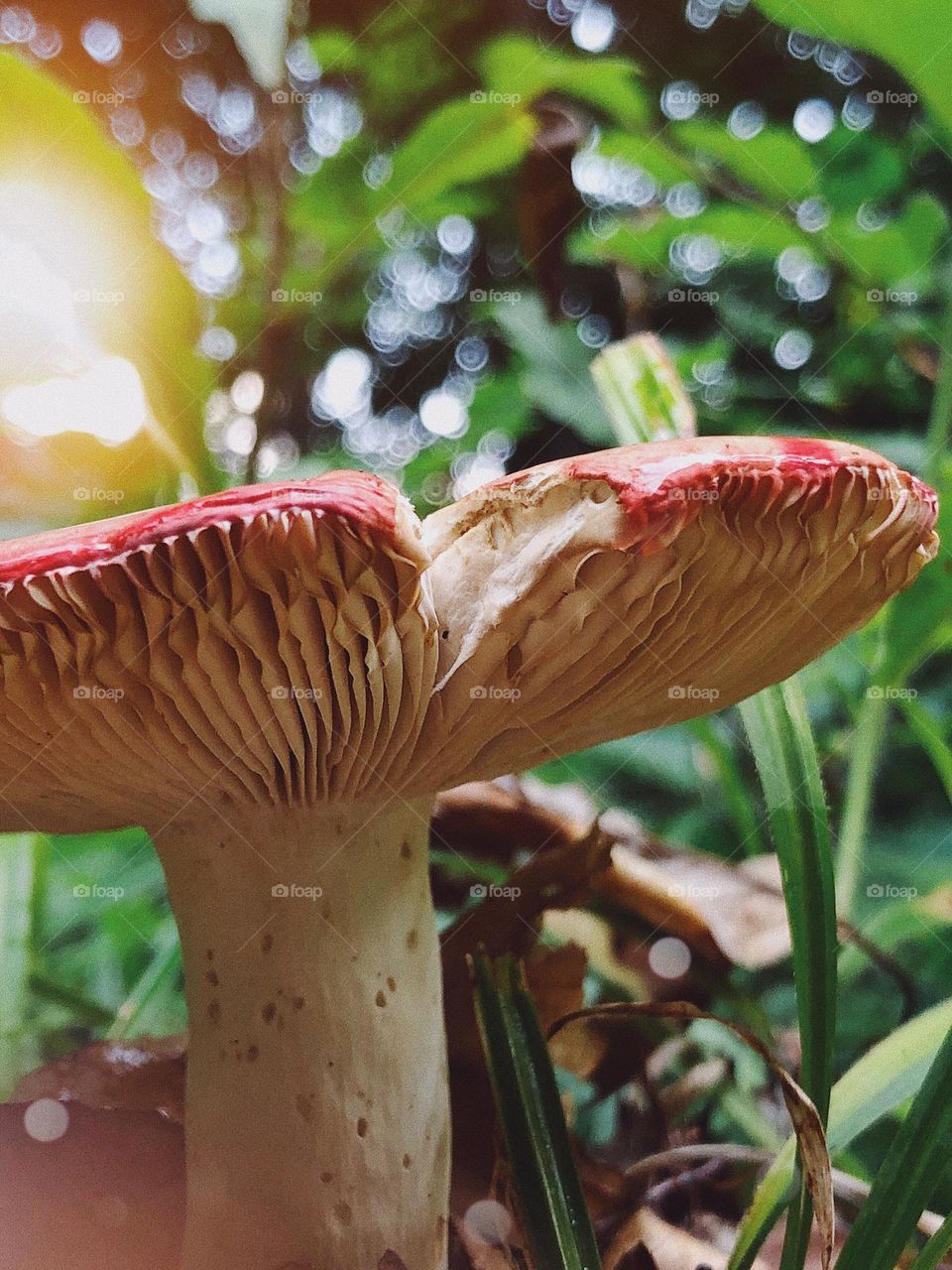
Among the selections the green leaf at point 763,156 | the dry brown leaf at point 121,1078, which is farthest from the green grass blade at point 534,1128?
the green leaf at point 763,156

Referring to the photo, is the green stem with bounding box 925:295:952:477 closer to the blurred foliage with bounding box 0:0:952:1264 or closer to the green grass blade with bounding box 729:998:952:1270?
the blurred foliage with bounding box 0:0:952:1264

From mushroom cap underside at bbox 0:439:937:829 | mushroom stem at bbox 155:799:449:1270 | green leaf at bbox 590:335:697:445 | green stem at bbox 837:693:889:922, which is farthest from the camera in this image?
green stem at bbox 837:693:889:922

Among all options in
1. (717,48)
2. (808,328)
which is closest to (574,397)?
(808,328)

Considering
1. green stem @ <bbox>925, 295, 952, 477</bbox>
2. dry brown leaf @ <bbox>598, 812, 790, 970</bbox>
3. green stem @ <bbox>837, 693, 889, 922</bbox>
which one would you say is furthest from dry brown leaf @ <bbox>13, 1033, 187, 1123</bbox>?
green stem @ <bbox>925, 295, 952, 477</bbox>

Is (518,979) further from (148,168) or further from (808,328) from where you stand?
(148,168)

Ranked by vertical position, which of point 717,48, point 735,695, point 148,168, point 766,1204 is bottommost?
point 766,1204

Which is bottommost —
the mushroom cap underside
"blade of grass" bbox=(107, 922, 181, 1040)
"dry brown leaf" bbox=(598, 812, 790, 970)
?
"blade of grass" bbox=(107, 922, 181, 1040)

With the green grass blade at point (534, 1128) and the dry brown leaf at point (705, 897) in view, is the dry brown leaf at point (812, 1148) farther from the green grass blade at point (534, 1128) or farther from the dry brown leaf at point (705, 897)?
the dry brown leaf at point (705, 897)
